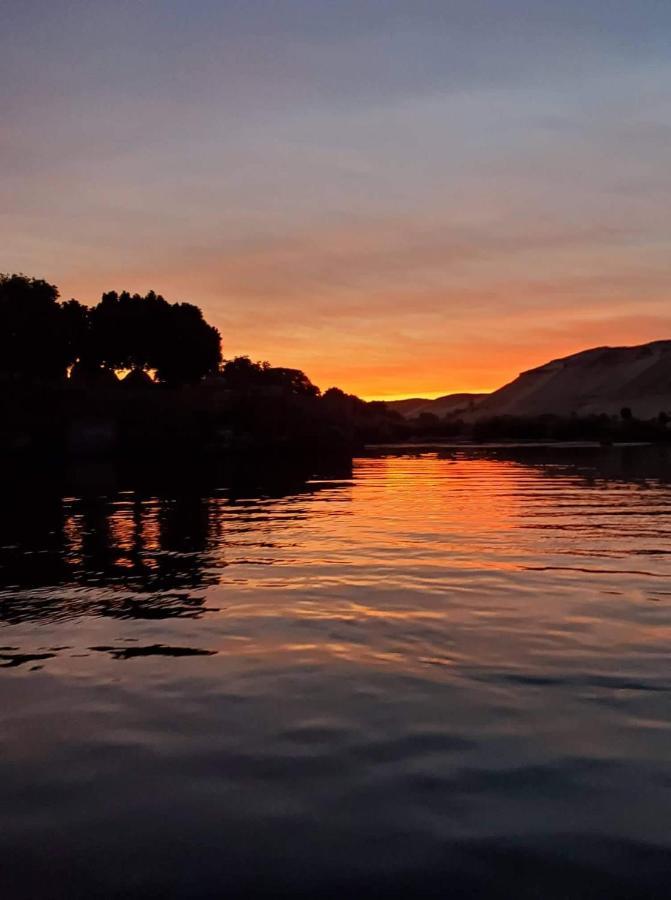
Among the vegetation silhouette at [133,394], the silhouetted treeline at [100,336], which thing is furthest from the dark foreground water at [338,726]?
the silhouetted treeline at [100,336]

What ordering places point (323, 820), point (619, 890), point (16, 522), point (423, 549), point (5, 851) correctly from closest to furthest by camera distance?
point (619, 890) < point (5, 851) < point (323, 820) < point (423, 549) < point (16, 522)

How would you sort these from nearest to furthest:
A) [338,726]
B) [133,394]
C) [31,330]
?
[338,726]
[31,330]
[133,394]

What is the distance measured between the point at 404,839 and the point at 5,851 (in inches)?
112

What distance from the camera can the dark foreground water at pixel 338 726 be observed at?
5.79 metres

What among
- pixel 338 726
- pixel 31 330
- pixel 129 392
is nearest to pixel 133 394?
pixel 129 392

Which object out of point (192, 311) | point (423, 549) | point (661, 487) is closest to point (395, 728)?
point (423, 549)

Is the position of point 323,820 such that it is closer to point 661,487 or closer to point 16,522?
point 16,522

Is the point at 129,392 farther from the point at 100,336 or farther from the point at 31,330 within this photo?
the point at 31,330

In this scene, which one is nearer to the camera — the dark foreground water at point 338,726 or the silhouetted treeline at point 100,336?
the dark foreground water at point 338,726

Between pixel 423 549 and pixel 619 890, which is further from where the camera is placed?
pixel 423 549

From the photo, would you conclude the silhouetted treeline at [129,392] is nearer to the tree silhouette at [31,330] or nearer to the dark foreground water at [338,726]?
the tree silhouette at [31,330]

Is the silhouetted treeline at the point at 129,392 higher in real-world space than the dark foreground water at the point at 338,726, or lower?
higher

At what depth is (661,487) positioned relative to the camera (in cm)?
4188

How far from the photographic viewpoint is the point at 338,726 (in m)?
8.47
